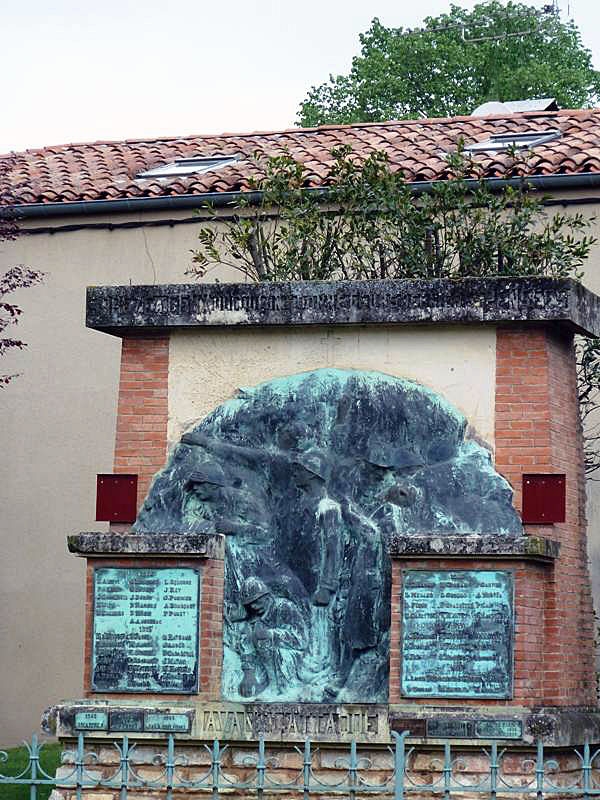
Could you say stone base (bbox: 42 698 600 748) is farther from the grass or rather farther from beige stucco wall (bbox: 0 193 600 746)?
beige stucco wall (bbox: 0 193 600 746)

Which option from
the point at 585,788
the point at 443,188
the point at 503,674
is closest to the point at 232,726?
the point at 503,674

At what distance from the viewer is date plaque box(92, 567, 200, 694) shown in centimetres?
1080

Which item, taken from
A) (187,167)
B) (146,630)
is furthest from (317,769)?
(187,167)

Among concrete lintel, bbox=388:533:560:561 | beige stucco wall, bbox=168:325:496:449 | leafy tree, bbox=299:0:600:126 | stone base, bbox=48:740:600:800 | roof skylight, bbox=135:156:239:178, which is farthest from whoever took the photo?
leafy tree, bbox=299:0:600:126

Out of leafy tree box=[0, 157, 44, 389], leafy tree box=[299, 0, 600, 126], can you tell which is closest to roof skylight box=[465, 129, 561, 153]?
leafy tree box=[0, 157, 44, 389]

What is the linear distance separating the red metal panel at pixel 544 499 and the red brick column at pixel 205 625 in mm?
1972

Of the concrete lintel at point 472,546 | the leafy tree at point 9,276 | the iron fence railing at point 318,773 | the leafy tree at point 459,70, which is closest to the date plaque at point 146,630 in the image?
the iron fence railing at point 318,773

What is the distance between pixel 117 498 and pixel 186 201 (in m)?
7.21

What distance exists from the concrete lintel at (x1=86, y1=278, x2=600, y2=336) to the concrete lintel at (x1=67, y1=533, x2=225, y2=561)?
1.44m

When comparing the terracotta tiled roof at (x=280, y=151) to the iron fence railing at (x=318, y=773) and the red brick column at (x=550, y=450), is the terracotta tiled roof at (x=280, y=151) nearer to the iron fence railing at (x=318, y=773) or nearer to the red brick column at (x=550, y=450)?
the red brick column at (x=550, y=450)

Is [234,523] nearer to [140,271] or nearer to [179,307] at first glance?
[179,307]

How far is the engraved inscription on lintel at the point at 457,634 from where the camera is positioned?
1038cm

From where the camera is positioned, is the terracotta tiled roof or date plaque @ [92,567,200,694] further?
the terracotta tiled roof

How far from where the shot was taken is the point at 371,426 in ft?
36.3
